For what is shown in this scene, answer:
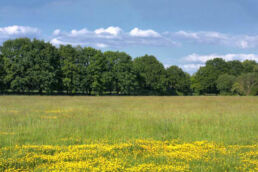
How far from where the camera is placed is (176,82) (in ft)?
356

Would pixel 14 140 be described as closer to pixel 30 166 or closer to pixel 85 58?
pixel 30 166

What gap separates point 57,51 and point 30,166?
67791 mm

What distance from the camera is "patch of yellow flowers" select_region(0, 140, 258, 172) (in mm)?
8227

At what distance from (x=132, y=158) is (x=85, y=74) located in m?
65.7

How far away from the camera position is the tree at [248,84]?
77.2 meters

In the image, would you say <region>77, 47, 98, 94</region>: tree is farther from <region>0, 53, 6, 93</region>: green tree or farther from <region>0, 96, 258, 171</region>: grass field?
<region>0, 96, 258, 171</region>: grass field

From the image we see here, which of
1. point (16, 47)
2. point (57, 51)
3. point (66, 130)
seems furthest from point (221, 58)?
point (66, 130)

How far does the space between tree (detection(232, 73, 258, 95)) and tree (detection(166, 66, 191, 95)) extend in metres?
28.8

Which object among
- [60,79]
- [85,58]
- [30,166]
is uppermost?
[85,58]

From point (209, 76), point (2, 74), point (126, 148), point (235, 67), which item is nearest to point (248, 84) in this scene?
point (209, 76)

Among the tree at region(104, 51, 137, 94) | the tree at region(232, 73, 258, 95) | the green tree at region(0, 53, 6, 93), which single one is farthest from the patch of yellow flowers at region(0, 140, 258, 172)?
the tree at region(232, 73, 258, 95)

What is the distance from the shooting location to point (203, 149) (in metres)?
10.7

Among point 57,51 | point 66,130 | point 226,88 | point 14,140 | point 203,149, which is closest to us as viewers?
point 203,149

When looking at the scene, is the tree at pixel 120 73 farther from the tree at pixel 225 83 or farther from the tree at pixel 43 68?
the tree at pixel 225 83
